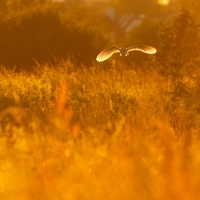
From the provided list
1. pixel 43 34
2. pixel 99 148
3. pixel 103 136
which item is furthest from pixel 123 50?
pixel 43 34

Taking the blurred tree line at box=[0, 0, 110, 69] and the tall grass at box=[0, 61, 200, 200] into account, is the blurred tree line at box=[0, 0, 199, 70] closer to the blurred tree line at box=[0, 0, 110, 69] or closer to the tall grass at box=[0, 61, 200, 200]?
the blurred tree line at box=[0, 0, 110, 69]

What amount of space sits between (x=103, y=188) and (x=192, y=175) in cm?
81

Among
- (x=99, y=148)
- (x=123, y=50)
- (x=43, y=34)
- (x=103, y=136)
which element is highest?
(x=43, y=34)

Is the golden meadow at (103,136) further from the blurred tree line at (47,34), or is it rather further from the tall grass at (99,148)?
the blurred tree line at (47,34)

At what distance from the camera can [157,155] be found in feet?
16.6

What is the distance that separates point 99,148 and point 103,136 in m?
1.19

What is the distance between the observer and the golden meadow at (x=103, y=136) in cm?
438

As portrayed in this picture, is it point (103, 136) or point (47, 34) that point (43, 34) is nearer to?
point (47, 34)

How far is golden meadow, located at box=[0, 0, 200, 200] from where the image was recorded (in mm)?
4379

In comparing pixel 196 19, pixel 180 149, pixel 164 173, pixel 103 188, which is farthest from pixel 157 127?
pixel 196 19

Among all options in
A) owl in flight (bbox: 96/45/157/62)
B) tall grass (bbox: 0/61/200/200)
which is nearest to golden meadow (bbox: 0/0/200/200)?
tall grass (bbox: 0/61/200/200)

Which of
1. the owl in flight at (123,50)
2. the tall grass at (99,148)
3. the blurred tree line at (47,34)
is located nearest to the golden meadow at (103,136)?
the tall grass at (99,148)

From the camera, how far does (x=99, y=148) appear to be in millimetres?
4969

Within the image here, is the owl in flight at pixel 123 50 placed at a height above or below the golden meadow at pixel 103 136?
above
